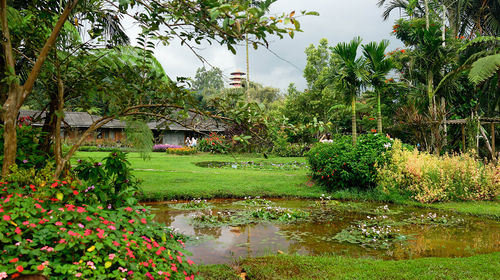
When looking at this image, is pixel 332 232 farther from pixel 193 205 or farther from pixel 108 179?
pixel 108 179

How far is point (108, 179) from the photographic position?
12.8 feet

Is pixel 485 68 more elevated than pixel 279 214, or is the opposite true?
pixel 485 68

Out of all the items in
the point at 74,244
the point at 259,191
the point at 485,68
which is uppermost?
the point at 485,68

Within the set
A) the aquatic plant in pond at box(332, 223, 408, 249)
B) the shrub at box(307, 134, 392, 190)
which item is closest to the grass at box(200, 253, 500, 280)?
the aquatic plant in pond at box(332, 223, 408, 249)

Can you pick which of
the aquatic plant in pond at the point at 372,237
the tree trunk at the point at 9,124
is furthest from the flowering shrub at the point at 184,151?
the tree trunk at the point at 9,124

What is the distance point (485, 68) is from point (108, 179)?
1294 cm

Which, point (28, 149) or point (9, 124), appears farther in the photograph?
point (28, 149)

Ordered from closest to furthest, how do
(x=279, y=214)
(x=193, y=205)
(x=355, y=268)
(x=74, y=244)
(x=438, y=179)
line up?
1. (x=74, y=244)
2. (x=355, y=268)
3. (x=279, y=214)
4. (x=193, y=205)
5. (x=438, y=179)

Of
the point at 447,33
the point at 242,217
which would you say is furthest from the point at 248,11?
the point at 447,33

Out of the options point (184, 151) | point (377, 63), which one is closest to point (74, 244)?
point (377, 63)

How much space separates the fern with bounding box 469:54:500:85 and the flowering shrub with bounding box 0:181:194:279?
12714 millimetres

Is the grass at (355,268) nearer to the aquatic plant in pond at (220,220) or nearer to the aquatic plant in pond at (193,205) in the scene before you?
the aquatic plant in pond at (220,220)

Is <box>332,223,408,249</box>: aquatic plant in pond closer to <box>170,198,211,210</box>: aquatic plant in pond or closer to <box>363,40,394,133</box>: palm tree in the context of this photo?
<box>170,198,211,210</box>: aquatic plant in pond

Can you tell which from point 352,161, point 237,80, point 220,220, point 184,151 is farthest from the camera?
point 184,151
